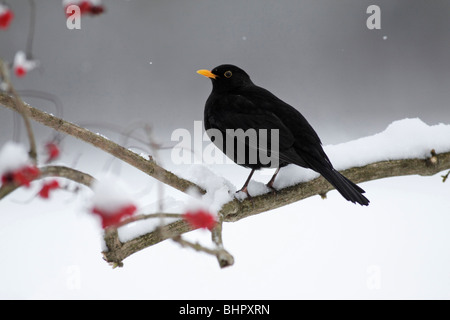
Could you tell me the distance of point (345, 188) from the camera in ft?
5.11

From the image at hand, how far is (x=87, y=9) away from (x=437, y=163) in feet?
5.14

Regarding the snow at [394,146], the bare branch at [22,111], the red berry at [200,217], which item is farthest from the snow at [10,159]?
the snow at [394,146]

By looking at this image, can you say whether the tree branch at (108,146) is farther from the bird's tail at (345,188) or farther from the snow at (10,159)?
the snow at (10,159)

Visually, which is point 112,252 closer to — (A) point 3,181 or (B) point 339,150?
(A) point 3,181

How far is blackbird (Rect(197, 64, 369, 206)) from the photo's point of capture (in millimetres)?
A: 1650

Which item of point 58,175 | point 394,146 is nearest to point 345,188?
point 394,146

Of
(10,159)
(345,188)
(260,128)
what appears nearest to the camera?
(10,159)

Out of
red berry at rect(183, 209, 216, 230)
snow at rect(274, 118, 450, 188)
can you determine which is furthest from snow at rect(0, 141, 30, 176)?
snow at rect(274, 118, 450, 188)

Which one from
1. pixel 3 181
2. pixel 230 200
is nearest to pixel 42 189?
pixel 3 181

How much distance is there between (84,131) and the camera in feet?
5.46

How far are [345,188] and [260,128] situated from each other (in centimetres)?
42

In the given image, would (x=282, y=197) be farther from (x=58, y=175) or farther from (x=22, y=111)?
(x=22, y=111)

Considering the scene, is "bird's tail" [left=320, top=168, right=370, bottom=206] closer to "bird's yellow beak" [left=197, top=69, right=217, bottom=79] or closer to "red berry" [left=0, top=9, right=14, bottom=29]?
"bird's yellow beak" [left=197, top=69, right=217, bottom=79]

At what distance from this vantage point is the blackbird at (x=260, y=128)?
1.65 m
